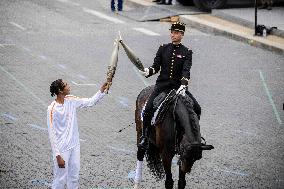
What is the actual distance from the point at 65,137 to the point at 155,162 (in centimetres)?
221

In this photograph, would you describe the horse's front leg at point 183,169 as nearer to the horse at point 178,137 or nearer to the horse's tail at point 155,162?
the horse at point 178,137

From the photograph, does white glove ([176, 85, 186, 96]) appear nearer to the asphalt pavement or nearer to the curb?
the asphalt pavement

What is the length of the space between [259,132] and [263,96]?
3435 mm

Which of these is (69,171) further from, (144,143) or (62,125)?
(144,143)

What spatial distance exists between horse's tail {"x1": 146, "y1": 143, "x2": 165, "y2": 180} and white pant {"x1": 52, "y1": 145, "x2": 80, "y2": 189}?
5.95ft

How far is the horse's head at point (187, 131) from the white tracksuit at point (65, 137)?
4.63 ft

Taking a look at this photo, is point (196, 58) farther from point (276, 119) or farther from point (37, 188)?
point (37, 188)

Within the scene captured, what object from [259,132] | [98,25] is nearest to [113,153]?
[259,132]

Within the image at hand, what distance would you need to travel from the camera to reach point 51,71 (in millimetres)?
20188

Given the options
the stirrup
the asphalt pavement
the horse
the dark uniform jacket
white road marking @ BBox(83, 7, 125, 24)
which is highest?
the dark uniform jacket

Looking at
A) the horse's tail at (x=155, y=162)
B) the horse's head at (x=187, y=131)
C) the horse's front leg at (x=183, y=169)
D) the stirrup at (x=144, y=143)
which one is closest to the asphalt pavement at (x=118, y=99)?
the horse's tail at (x=155, y=162)

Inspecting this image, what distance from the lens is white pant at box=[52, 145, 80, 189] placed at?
1009 centimetres

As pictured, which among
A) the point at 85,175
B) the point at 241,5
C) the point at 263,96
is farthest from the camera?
the point at 241,5

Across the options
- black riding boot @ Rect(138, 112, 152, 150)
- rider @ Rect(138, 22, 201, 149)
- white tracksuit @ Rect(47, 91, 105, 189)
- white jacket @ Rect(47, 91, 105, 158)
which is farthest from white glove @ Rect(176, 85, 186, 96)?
white jacket @ Rect(47, 91, 105, 158)
